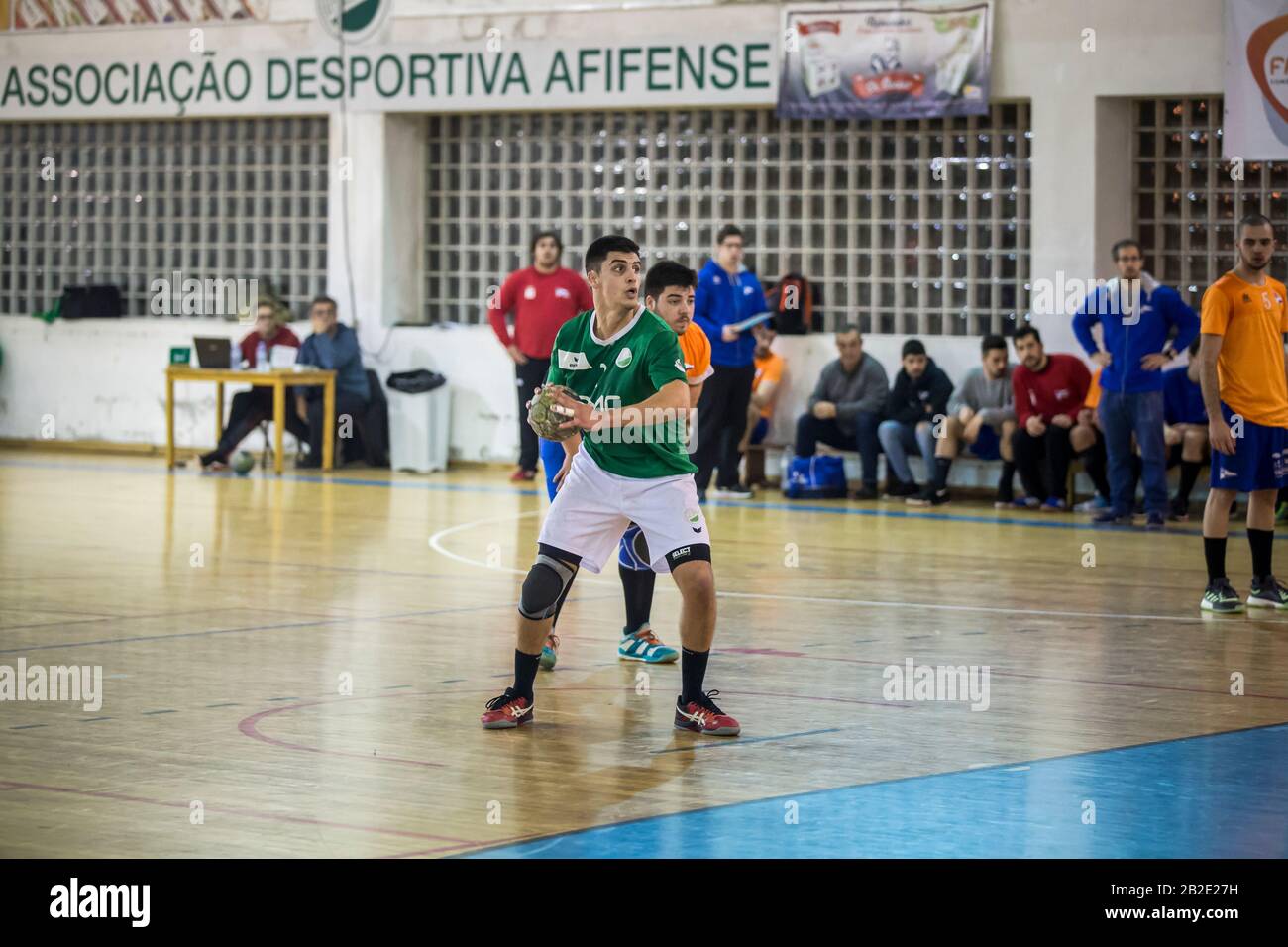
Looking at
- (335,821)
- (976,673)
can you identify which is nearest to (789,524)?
(976,673)

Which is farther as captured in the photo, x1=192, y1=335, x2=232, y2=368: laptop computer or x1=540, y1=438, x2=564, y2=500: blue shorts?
x1=192, y1=335, x2=232, y2=368: laptop computer

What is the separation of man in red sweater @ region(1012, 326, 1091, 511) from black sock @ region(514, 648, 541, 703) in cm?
929

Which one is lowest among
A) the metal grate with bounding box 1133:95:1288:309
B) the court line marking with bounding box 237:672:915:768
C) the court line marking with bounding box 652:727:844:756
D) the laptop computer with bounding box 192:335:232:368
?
the court line marking with bounding box 652:727:844:756

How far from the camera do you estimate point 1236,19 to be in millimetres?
15789

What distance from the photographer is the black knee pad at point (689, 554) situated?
6.84 metres

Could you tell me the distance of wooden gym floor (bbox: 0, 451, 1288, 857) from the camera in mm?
5523

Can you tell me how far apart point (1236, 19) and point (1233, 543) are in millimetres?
5053

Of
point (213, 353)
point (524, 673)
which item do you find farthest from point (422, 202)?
point (524, 673)

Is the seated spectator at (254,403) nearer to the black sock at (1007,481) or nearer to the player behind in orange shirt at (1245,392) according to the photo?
the black sock at (1007,481)

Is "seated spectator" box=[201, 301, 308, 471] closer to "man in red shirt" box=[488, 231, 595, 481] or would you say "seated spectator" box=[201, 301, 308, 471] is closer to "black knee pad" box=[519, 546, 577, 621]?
"man in red shirt" box=[488, 231, 595, 481]

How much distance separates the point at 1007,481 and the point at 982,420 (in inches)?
23.2

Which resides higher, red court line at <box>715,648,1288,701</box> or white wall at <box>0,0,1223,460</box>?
white wall at <box>0,0,1223,460</box>

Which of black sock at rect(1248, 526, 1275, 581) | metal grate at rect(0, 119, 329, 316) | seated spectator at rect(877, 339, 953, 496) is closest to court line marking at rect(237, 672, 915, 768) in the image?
black sock at rect(1248, 526, 1275, 581)
